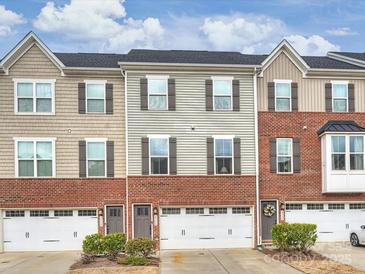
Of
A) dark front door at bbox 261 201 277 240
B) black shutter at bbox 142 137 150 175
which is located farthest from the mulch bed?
black shutter at bbox 142 137 150 175

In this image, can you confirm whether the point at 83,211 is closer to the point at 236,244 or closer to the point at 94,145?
the point at 94,145

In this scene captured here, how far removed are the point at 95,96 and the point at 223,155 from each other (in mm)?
6857

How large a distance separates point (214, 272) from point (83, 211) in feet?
28.5

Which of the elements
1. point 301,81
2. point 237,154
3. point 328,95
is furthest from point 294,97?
point 237,154

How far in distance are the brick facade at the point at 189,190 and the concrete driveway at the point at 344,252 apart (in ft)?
12.5

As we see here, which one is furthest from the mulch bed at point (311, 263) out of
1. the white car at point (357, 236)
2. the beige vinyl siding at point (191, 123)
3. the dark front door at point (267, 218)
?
the beige vinyl siding at point (191, 123)

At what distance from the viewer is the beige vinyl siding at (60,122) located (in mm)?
23266

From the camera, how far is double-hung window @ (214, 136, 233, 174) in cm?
2408

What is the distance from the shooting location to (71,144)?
77.6 feet

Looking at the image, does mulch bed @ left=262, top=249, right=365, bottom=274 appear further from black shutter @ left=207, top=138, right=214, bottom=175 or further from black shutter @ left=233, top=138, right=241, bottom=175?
black shutter @ left=207, top=138, right=214, bottom=175

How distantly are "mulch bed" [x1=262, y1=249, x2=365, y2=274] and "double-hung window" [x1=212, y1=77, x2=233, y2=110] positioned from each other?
284 inches

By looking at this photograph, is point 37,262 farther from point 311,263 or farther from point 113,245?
point 311,263

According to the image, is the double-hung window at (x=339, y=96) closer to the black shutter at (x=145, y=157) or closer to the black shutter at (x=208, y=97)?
the black shutter at (x=208, y=97)

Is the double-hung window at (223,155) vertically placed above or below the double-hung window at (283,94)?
below
